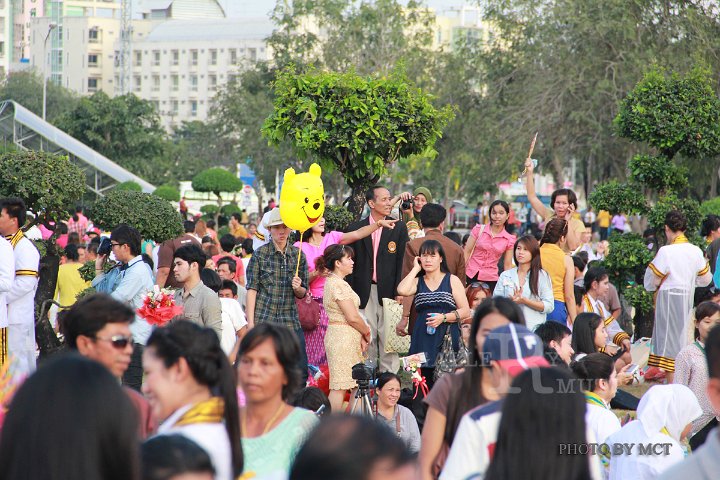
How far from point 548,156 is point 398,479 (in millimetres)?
29995

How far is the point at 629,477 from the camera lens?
18.1ft

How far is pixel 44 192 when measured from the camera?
1144 cm

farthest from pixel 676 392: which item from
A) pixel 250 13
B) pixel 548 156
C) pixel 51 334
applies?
pixel 250 13

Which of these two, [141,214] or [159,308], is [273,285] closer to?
[159,308]

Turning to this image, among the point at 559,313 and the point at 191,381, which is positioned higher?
the point at 191,381

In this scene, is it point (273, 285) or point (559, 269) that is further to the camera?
point (559, 269)

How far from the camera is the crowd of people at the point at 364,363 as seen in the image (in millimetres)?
2768

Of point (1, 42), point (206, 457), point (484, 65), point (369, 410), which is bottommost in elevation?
point (369, 410)

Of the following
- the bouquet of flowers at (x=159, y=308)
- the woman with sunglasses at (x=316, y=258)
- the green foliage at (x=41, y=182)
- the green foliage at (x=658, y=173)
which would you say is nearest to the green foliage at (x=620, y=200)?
the green foliage at (x=658, y=173)

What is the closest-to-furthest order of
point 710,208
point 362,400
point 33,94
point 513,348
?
1. point 513,348
2. point 362,400
3. point 710,208
4. point 33,94

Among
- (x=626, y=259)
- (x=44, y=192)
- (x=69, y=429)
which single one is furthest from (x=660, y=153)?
(x=69, y=429)

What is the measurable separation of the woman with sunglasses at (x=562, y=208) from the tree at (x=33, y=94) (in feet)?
247

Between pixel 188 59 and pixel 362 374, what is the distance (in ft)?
378

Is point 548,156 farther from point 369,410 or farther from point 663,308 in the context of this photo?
point 369,410
